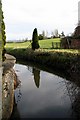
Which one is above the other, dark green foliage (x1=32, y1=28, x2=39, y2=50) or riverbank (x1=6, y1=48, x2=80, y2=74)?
dark green foliage (x1=32, y1=28, x2=39, y2=50)

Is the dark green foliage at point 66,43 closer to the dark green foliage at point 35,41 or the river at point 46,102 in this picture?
the dark green foliage at point 35,41

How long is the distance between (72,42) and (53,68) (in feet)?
38.2

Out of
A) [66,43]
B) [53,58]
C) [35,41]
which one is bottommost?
[53,58]

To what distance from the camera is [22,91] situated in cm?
1162

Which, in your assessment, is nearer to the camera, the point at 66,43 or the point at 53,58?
the point at 53,58

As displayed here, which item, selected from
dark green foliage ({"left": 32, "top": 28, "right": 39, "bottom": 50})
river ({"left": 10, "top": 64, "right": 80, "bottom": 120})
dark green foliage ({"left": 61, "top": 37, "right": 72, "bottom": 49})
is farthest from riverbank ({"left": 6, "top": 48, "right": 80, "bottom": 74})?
dark green foliage ({"left": 61, "top": 37, "right": 72, "bottom": 49})

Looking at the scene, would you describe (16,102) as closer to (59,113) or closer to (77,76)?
(59,113)

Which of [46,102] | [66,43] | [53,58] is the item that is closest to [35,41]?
[66,43]

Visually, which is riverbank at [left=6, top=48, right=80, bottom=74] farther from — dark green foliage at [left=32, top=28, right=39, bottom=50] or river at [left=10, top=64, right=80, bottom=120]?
river at [left=10, top=64, right=80, bottom=120]

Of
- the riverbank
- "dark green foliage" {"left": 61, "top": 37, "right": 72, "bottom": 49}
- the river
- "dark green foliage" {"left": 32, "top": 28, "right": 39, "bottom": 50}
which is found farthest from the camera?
"dark green foliage" {"left": 61, "top": 37, "right": 72, "bottom": 49}

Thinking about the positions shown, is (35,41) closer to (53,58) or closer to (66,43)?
(66,43)

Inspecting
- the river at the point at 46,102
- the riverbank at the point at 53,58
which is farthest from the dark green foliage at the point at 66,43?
the river at the point at 46,102

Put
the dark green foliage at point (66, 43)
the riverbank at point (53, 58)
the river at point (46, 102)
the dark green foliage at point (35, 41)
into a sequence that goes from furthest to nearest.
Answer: the dark green foliage at point (66, 43), the dark green foliage at point (35, 41), the riverbank at point (53, 58), the river at point (46, 102)

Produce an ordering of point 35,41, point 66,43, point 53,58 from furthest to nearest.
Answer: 1. point 66,43
2. point 35,41
3. point 53,58
